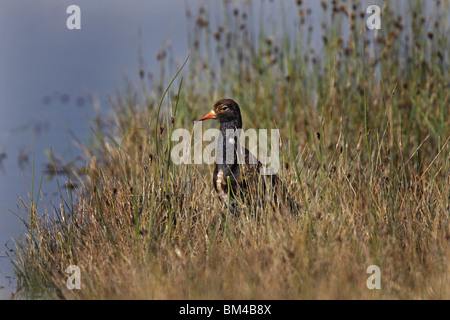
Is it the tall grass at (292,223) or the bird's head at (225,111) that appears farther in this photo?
the bird's head at (225,111)

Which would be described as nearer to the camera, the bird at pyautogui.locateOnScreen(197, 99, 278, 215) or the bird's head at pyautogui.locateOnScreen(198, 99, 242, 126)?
the bird at pyautogui.locateOnScreen(197, 99, 278, 215)

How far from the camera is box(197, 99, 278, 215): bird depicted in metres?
4.91

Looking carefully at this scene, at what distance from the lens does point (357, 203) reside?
4.78 metres

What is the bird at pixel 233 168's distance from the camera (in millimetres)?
4910

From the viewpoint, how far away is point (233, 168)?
5008 mm

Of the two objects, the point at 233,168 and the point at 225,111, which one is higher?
the point at 225,111

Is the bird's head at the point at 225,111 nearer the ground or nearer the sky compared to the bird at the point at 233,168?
nearer the sky

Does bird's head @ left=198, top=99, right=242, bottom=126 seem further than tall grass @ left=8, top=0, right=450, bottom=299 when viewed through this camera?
Yes

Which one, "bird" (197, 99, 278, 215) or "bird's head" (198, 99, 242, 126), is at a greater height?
"bird's head" (198, 99, 242, 126)

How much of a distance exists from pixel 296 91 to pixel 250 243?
3.38 meters

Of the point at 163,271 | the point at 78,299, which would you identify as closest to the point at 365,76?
the point at 163,271

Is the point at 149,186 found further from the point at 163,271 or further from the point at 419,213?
the point at 419,213

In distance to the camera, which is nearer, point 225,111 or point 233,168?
point 233,168

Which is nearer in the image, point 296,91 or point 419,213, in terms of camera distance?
point 419,213
